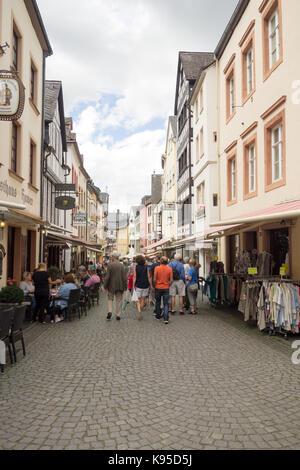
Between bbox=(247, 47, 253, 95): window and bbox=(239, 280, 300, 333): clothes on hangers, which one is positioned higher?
bbox=(247, 47, 253, 95): window

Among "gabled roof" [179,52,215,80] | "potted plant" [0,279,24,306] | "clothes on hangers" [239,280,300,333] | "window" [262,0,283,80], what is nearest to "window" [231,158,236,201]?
"window" [262,0,283,80]

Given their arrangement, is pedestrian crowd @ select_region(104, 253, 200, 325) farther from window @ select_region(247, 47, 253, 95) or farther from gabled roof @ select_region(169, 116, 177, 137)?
gabled roof @ select_region(169, 116, 177, 137)

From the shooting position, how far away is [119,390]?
477 centimetres

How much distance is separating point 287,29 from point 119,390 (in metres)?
9.79

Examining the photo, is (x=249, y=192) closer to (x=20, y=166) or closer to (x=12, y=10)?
(x=20, y=166)

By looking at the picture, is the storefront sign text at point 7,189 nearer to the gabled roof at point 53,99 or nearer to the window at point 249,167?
the gabled roof at point 53,99

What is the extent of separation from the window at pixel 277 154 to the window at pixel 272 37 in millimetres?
1735

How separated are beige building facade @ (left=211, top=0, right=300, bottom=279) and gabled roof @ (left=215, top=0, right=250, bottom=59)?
0.11ft

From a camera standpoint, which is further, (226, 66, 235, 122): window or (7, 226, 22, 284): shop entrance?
(226, 66, 235, 122): window

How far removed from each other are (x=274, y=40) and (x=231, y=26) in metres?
4.30

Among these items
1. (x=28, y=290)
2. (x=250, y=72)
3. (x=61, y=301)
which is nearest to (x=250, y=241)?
(x=250, y=72)

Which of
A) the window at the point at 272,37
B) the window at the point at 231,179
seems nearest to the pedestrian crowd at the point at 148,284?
the window at the point at 231,179

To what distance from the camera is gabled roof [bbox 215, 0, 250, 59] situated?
44.5 ft

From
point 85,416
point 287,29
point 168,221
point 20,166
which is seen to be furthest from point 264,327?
point 168,221
